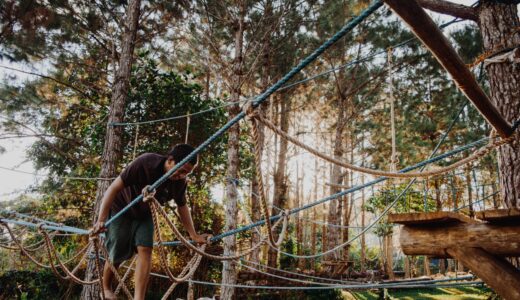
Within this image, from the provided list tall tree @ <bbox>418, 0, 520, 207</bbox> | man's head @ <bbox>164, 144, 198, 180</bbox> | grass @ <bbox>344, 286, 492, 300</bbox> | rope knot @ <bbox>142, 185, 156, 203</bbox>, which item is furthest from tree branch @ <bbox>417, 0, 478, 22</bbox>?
grass @ <bbox>344, 286, 492, 300</bbox>

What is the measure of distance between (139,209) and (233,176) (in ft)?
10.3

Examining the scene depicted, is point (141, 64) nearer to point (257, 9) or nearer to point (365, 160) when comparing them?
point (257, 9)

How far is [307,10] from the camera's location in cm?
683

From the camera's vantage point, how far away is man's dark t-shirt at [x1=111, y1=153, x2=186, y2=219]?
6.72 feet

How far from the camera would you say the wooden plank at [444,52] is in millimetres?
906

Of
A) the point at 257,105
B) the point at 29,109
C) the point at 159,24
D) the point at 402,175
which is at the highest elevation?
the point at 159,24

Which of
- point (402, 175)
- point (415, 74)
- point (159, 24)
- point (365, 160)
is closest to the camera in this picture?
point (402, 175)

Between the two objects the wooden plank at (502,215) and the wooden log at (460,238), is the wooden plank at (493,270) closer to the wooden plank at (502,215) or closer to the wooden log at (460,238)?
the wooden log at (460,238)

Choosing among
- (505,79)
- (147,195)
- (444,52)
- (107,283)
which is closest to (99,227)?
(147,195)

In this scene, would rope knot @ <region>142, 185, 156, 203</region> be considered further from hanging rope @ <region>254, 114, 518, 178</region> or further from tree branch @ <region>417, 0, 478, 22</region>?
tree branch @ <region>417, 0, 478, 22</region>

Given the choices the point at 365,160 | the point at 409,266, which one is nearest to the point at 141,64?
the point at 365,160

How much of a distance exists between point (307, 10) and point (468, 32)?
302 cm

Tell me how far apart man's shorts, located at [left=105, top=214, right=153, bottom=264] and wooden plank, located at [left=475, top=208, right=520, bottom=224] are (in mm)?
1925

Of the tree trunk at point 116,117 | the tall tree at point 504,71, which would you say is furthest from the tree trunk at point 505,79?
the tree trunk at point 116,117
